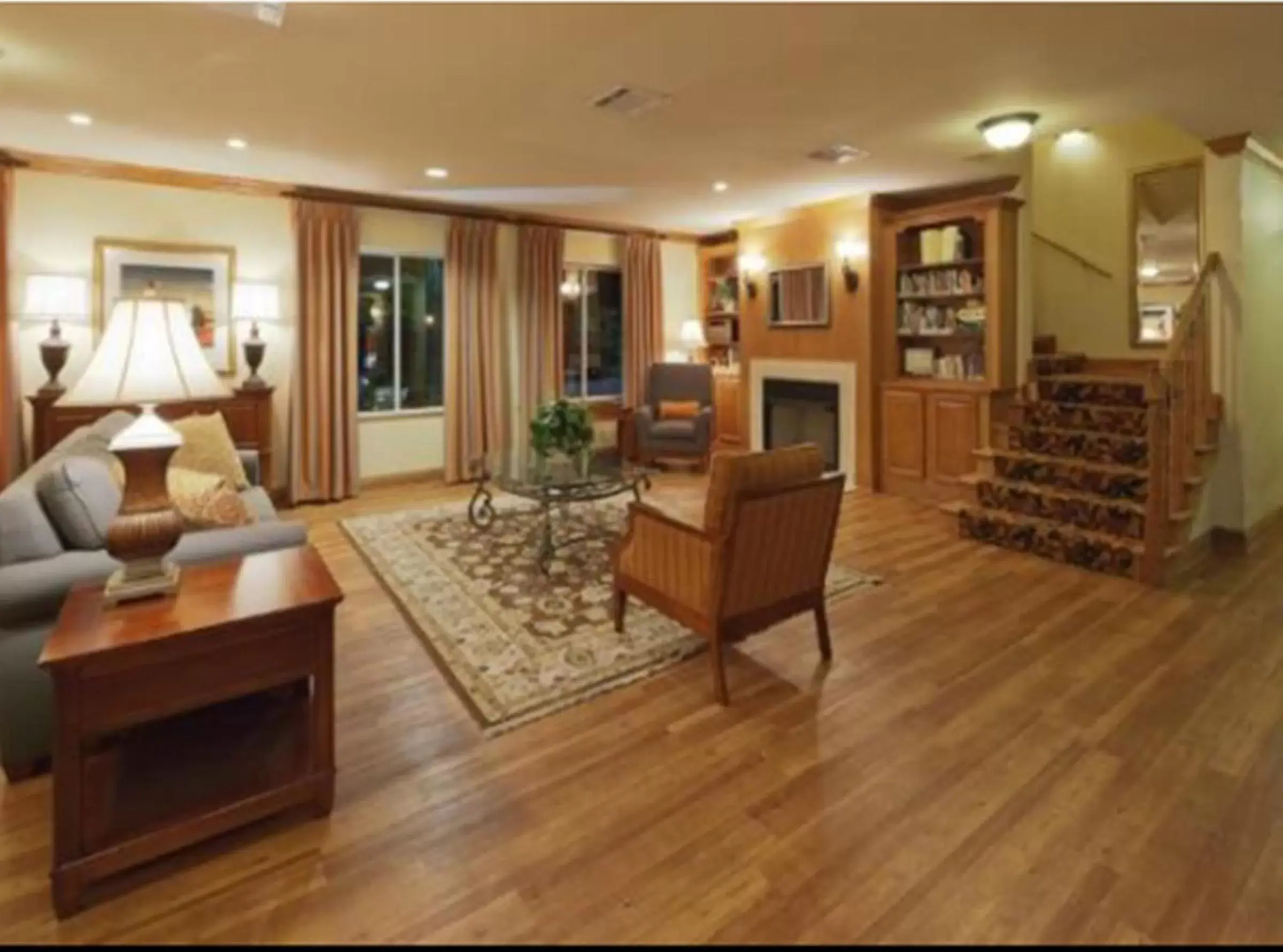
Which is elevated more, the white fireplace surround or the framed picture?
the framed picture

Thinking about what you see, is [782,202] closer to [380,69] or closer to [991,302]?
[991,302]

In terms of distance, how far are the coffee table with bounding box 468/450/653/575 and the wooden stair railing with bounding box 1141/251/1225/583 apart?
2.93 meters

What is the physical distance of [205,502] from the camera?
3.06m

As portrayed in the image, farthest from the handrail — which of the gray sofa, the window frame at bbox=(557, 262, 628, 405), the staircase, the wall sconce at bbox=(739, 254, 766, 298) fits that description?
the gray sofa

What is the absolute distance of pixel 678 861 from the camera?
1.88 m

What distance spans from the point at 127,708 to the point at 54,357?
440cm

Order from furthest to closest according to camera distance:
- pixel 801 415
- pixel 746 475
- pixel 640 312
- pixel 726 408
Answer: pixel 726 408, pixel 640 312, pixel 801 415, pixel 746 475

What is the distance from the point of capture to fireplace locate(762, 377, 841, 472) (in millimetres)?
6758

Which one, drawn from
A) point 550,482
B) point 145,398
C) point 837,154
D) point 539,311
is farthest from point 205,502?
point 539,311

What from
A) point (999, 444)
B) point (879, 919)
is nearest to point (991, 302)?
point (999, 444)

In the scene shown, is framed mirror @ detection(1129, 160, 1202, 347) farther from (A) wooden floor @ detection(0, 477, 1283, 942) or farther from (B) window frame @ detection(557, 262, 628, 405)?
(B) window frame @ detection(557, 262, 628, 405)

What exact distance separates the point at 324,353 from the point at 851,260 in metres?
4.50

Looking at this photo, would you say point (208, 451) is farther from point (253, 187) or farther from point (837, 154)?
point (837, 154)

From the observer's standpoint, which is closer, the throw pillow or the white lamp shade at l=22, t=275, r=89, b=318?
the white lamp shade at l=22, t=275, r=89, b=318
